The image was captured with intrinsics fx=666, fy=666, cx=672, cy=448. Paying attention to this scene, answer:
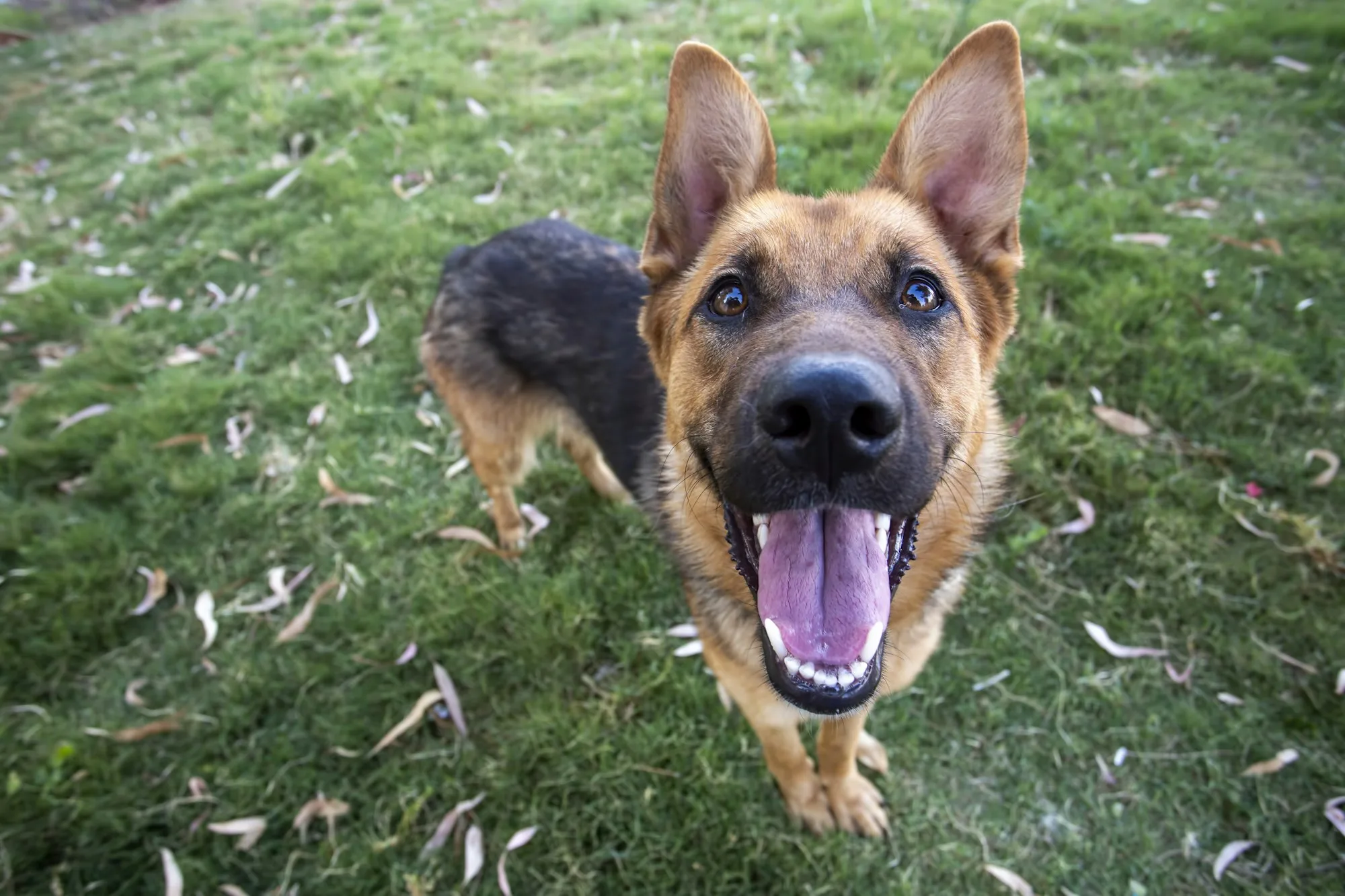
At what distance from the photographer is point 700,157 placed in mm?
2627

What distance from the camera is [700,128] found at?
101 inches

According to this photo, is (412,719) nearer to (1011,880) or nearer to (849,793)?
(849,793)

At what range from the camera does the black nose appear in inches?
62.8

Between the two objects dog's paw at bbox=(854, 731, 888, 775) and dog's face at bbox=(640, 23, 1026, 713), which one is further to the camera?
dog's paw at bbox=(854, 731, 888, 775)

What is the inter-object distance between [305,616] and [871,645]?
3.61 metres

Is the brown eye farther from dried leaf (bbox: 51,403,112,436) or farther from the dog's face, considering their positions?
dried leaf (bbox: 51,403,112,436)

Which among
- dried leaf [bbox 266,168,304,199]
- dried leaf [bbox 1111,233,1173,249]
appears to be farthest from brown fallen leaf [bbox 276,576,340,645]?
dried leaf [bbox 1111,233,1173,249]

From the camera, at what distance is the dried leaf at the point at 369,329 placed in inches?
222

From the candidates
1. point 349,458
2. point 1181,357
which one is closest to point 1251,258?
point 1181,357

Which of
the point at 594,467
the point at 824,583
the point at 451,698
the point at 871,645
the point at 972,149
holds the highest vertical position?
the point at 972,149

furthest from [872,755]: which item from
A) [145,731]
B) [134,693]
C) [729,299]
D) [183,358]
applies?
[183,358]

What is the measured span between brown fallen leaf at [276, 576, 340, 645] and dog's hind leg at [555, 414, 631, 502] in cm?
171

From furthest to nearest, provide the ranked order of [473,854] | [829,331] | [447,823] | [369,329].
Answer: [369,329], [447,823], [473,854], [829,331]

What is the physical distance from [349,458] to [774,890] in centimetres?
392
